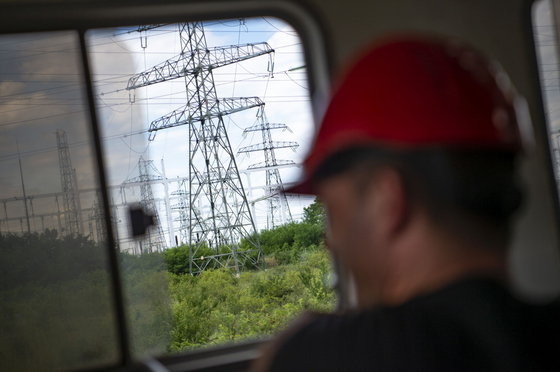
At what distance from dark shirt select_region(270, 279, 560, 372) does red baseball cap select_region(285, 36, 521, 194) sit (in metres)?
0.13

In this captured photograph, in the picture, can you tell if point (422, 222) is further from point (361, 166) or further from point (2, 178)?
point (2, 178)

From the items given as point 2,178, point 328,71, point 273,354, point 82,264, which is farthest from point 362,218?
point 2,178

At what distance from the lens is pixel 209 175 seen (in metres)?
3.01

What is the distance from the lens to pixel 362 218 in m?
0.43

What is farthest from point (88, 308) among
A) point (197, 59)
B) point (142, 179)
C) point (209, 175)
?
point (197, 59)

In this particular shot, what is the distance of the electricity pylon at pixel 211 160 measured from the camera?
2.81 meters

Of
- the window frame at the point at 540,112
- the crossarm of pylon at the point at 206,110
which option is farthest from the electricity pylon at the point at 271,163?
the window frame at the point at 540,112

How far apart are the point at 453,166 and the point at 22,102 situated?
2401mm

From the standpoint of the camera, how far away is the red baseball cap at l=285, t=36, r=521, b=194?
393 mm

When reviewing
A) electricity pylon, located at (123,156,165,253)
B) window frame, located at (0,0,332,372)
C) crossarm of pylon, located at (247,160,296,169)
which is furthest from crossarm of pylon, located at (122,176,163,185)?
crossarm of pylon, located at (247,160,296,169)

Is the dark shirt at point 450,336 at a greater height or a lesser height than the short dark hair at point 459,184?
lesser

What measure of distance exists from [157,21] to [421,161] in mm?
2191

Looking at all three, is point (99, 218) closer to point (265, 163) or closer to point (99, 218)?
point (99, 218)

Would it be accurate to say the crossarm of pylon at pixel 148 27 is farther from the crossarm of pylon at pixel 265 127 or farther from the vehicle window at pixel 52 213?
the crossarm of pylon at pixel 265 127
